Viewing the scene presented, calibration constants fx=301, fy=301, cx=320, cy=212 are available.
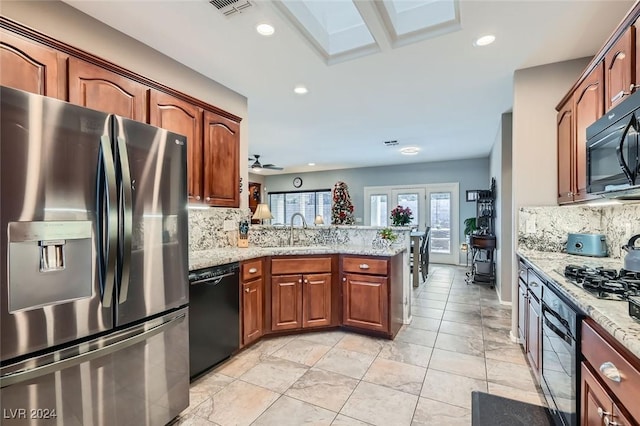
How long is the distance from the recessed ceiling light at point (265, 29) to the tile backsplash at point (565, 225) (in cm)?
272

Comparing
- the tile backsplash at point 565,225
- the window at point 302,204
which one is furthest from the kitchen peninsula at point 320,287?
the window at point 302,204

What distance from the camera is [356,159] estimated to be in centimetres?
754

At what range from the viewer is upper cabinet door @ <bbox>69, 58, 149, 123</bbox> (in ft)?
6.24

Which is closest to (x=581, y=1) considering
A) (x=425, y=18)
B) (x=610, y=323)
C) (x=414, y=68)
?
(x=425, y=18)

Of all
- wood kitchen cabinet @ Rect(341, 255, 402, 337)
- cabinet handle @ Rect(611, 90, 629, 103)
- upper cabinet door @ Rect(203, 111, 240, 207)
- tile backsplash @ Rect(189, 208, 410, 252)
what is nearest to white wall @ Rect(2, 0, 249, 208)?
upper cabinet door @ Rect(203, 111, 240, 207)

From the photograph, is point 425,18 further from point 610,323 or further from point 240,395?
point 240,395

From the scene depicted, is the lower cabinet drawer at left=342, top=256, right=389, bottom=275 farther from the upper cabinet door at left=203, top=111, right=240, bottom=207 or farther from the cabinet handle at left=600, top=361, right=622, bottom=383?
the cabinet handle at left=600, top=361, right=622, bottom=383

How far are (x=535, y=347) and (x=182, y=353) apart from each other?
2.39 m

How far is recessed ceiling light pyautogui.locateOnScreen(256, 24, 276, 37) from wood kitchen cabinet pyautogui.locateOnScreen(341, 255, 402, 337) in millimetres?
2118

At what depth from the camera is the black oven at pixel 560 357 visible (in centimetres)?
134

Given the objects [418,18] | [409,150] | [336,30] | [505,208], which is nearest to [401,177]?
[409,150]

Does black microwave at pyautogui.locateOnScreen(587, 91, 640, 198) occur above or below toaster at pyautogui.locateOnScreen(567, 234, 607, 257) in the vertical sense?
above

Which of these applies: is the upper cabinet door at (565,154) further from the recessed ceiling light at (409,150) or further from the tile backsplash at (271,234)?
the recessed ceiling light at (409,150)

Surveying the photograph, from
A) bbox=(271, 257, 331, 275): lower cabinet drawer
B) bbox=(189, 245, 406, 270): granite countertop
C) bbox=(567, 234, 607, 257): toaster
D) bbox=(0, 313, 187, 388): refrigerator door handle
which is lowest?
bbox=(0, 313, 187, 388): refrigerator door handle
